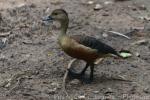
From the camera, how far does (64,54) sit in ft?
24.9

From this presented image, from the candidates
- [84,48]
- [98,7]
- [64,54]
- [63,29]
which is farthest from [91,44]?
[98,7]

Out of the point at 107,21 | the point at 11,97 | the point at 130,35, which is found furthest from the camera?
the point at 107,21

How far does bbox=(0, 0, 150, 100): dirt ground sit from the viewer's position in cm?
646

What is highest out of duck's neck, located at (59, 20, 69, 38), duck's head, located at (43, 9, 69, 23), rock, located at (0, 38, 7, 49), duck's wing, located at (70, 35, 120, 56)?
duck's head, located at (43, 9, 69, 23)

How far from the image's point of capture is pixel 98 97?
6.31 m

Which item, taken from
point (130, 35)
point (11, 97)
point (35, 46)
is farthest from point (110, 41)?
point (11, 97)

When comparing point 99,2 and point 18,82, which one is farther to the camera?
point 99,2

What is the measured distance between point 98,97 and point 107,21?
2.96m

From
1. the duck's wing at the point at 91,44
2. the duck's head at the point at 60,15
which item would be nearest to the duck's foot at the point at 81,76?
the duck's wing at the point at 91,44

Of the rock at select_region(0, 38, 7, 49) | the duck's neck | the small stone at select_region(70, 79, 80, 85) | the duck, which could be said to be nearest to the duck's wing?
the duck

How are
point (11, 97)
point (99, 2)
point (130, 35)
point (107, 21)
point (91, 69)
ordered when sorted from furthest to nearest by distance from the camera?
point (99, 2), point (107, 21), point (130, 35), point (91, 69), point (11, 97)

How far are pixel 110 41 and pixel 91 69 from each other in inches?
63.0

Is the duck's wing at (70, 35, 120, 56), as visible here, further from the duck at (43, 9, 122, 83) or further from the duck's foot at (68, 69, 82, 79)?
the duck's foot at (68, 69, 82, 79)

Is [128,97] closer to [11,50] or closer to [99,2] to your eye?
[11,50]
